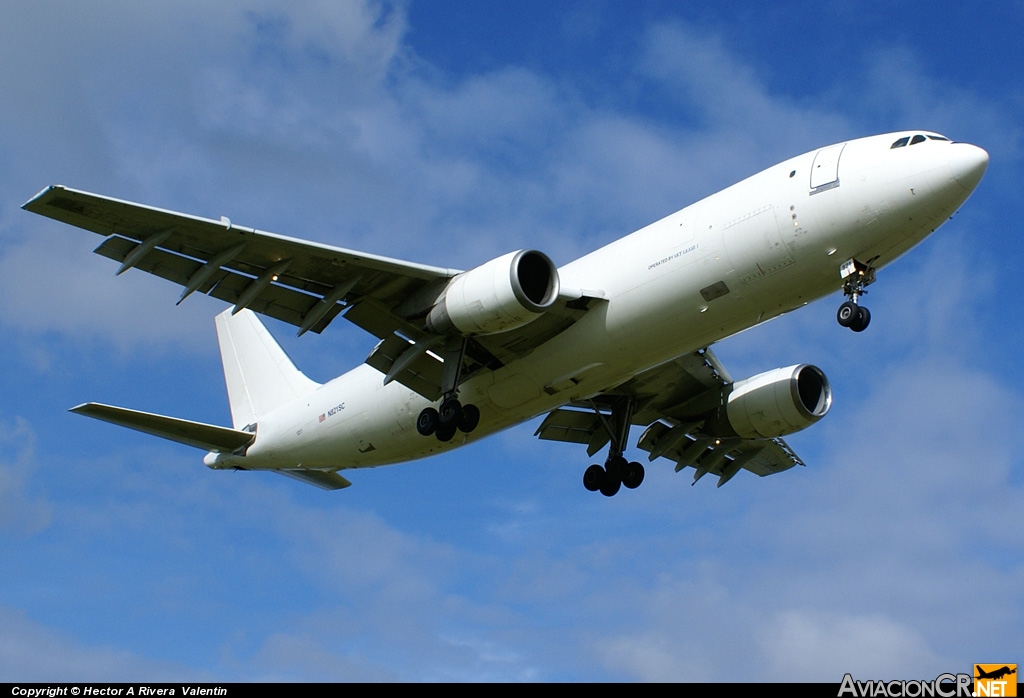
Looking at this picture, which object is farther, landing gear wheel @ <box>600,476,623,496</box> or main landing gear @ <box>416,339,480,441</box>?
landing gear wheel @ <box>600,476,623,496</box>

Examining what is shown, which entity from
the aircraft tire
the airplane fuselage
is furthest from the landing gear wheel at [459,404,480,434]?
the aircraft tire

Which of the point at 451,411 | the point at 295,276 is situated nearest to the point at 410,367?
the point at 451,411

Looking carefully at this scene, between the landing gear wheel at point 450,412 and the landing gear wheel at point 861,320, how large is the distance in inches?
327

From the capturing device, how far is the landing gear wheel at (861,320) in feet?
66.2

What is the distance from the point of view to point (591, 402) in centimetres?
2742

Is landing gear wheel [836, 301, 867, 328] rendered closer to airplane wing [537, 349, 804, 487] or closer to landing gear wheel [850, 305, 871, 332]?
landing gear wheel [850, 305, 871, 332]

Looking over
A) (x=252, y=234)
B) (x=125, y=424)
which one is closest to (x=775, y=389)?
(x=252, y=234)

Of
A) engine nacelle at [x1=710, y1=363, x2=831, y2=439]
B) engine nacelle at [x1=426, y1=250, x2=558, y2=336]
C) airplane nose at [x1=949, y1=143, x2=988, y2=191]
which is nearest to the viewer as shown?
airplane nose at [x1=949, y1=143, x2=988, y2=191]

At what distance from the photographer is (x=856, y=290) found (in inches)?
799

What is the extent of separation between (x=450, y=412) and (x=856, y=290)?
342 inches

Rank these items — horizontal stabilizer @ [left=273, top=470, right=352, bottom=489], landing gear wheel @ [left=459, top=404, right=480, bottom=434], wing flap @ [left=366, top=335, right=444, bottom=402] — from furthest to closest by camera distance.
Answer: horizontal stabilizer @ [left=273, top=470, right=352, bottom=489] < landing gear wheel @ [left=459, top=404, right=480, bottom=434] < wing flap @ [left=366, top=335, right=444, bottom=402]

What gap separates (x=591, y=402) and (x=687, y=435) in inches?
135

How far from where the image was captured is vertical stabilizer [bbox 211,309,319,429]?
30516mm

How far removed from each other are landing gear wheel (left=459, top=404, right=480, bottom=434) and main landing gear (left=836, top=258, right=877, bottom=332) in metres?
8.08
